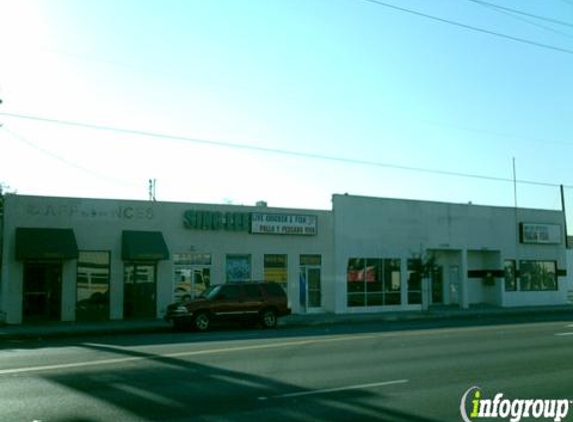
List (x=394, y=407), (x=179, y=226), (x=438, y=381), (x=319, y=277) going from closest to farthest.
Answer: (x=394, y=407)
(x=438, y=381)
(x=179, y=226)
(x=319, y=277)

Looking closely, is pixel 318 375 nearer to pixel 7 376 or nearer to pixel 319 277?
pixel 7 376

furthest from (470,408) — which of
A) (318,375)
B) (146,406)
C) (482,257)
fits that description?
(482,257)

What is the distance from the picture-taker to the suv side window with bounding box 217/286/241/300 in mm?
24953

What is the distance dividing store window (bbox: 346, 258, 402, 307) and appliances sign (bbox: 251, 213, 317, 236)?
309cm

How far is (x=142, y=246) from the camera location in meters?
27.9

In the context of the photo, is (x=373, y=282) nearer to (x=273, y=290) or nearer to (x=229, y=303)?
(x=273, y=290)

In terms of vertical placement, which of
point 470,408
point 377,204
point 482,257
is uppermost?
point 377,204

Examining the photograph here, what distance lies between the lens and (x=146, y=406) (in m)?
9.44

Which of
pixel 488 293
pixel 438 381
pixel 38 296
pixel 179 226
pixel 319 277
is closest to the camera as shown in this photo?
pixel 438 381

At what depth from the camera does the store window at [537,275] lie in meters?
41.8

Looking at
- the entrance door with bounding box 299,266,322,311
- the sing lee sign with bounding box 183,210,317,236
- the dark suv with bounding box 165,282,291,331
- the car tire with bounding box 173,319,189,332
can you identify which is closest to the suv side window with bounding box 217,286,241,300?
the dark suv with bounding box 165,282,291,331

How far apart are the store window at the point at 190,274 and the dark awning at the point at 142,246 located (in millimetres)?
1330

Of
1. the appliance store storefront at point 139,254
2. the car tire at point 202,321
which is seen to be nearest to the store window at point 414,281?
the appliance store storefront at point 139,254

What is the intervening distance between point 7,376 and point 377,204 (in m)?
25.5
